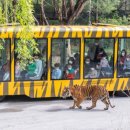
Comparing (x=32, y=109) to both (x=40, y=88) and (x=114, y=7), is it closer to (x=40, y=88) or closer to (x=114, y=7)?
(x=40, y=88)

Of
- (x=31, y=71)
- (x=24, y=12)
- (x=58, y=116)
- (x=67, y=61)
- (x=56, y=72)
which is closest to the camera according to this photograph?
(x=24, y=12)

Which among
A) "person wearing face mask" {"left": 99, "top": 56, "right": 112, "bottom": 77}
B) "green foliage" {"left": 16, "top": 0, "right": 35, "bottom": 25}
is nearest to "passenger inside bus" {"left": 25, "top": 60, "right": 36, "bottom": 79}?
"person wearing face mask" {"left": 99, "top": 56, "right": 112, "bottom": 77}

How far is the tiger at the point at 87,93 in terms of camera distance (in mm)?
13492

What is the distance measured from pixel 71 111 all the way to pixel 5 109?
185 centimetres

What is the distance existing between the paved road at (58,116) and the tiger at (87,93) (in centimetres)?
24

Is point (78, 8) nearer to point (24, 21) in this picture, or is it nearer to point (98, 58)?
point (98, 58)

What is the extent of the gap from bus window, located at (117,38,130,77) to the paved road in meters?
0.92

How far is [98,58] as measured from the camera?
587 inches

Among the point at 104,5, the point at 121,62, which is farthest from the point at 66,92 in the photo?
the point at 104,5

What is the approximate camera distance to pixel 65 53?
14547 millimetres

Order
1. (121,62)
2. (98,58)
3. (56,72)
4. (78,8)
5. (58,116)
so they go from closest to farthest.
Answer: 1. (58,116)
2. (56,72)
3. (98,58)
4. (121,62)
5. (78,8)

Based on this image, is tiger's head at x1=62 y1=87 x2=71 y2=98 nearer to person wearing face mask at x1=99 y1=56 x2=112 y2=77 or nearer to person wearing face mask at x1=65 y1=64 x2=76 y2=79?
person wearing face mask at x1=65 y1=64 x2=76 y2=79

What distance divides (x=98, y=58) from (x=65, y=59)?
1074 mm

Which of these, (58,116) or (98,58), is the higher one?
(98,58)
